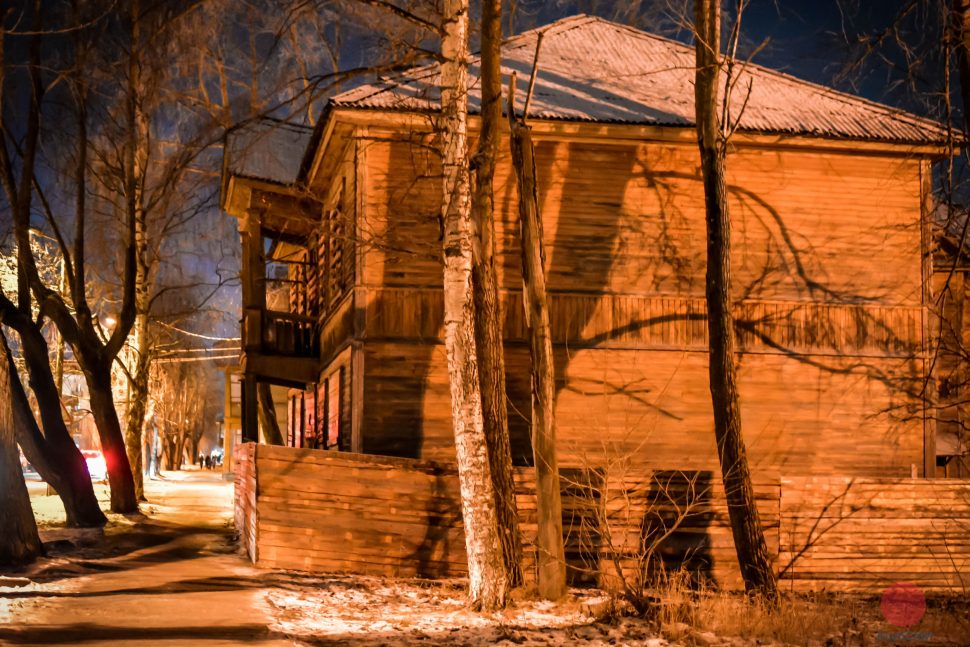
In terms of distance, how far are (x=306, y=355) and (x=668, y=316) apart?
813 centimetres

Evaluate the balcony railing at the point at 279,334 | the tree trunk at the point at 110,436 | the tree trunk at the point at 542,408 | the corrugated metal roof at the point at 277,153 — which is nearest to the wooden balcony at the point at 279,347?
Answer: the balcony railing at the point at 279,334

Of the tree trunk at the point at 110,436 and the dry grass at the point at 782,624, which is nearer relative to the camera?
the dry grass at the point at 782,624

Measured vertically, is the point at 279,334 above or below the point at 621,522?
above

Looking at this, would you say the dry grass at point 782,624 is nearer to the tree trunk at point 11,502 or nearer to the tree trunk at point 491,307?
the tree trunk at point 491,307

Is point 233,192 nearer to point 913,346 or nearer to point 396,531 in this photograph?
point 396,531

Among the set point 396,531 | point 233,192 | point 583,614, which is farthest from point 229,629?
point 233,192

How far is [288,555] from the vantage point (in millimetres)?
13336

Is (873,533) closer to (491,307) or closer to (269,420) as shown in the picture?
(491,307)

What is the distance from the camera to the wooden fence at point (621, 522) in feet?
43.8

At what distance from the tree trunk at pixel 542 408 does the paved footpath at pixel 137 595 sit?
339 cm

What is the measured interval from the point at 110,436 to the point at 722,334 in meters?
13.2

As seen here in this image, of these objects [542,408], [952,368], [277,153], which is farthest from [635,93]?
[277,153]

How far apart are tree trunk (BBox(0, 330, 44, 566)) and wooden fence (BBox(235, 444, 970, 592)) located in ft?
9.18

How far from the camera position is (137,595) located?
10.7 meters
